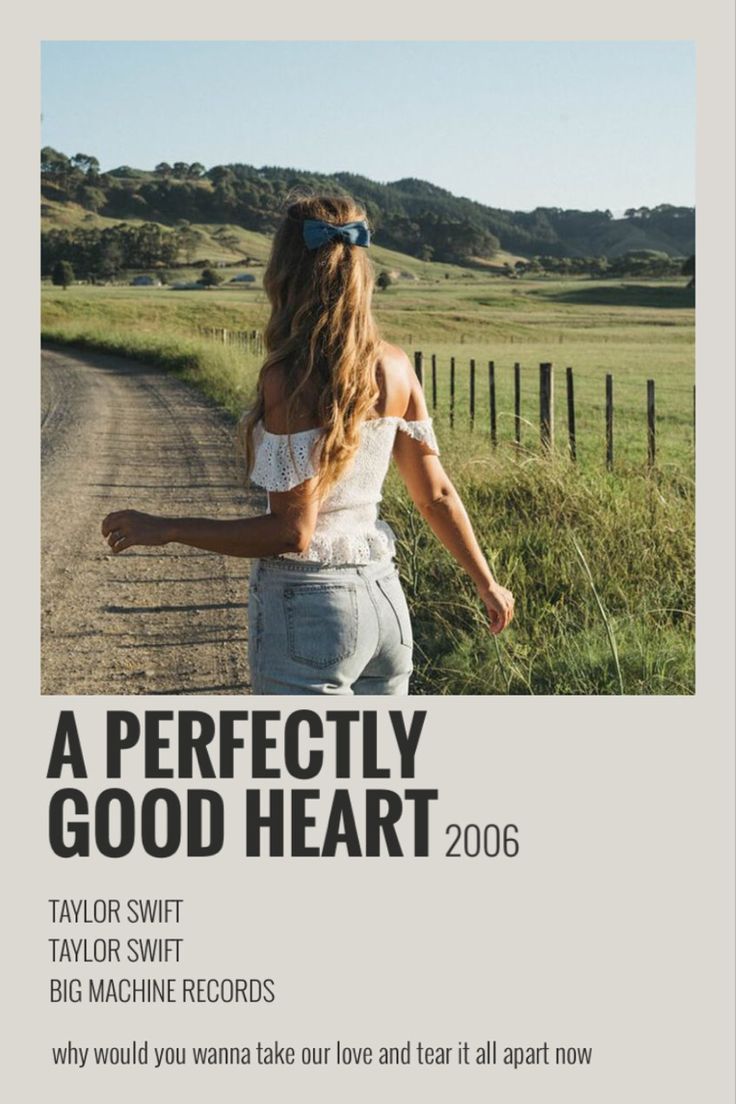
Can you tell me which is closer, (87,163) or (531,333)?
(531,333)

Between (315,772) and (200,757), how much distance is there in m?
0.36

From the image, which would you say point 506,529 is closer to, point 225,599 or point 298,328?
point 225,599

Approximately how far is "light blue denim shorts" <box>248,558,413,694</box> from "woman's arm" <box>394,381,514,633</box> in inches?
9.8

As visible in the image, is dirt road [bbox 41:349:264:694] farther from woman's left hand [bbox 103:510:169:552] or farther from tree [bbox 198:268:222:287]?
tree [bbox 198:268:222:287]

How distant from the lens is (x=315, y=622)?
2500 millimetres

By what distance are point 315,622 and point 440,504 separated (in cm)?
49

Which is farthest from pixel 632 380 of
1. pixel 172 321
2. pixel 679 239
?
pixel 679 239

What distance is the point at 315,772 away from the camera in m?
3.58

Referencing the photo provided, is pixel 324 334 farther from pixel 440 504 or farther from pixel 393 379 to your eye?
pixel 440 504

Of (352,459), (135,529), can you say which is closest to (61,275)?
(135,529)

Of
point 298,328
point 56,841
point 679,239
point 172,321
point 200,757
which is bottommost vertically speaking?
point 56,841

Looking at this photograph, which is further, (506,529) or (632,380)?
(632,380)

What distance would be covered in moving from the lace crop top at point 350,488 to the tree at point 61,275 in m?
86.1

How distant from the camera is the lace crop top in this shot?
236cm
